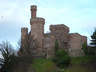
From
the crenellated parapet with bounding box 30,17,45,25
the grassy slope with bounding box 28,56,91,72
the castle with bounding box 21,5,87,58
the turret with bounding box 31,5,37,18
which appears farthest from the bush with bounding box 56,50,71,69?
the turret with bounding box 31,5,37,18

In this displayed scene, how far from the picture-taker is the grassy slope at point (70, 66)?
5016 centimetres

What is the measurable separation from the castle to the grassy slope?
2.93 m

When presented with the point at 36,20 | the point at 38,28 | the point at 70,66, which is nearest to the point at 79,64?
the point at 70,66

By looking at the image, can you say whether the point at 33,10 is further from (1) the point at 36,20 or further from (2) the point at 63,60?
(2) the point at 63,60

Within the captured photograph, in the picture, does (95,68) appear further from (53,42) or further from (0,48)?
(0,48)

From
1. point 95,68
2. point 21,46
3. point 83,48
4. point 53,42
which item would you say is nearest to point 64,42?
point 53,42

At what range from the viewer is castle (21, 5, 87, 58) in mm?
59312

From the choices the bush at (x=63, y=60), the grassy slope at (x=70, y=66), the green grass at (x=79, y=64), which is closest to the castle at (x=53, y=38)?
the green grass at (x=79, y=64)

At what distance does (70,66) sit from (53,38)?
1477 cm

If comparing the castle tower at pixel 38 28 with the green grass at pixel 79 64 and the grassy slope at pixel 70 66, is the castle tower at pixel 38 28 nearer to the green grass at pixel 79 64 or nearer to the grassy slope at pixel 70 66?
the grassy slope at pixel 70 66

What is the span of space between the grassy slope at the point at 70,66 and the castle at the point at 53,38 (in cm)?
293

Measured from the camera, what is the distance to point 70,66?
172 ft

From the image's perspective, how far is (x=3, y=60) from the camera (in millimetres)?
56094

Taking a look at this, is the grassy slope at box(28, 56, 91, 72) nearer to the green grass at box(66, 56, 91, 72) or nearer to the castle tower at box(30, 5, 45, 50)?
the green grass at box(66, 56, 91, 72)
